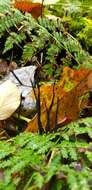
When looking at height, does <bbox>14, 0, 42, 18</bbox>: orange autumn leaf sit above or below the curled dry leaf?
above

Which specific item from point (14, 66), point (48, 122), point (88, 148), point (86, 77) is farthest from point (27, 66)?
point (88, 148)

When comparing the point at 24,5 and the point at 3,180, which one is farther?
the point at 24,5

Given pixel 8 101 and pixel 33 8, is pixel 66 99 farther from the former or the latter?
pixel 33 8

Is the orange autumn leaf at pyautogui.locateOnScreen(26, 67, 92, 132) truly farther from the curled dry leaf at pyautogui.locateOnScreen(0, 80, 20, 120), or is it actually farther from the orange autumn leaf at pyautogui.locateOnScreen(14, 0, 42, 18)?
the orange autumn leaf at pyautogui.locateOnScreen(14, 0, 42, 18)

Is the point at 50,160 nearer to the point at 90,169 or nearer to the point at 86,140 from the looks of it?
the point at 90,169

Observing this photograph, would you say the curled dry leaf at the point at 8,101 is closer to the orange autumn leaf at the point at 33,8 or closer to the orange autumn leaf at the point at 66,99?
the orange autumn leaf at the point at 66,99

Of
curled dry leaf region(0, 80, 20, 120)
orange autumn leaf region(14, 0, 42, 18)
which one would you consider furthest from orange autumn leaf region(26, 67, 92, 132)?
orange autumn leaf region(14, 0, 42, 18)
